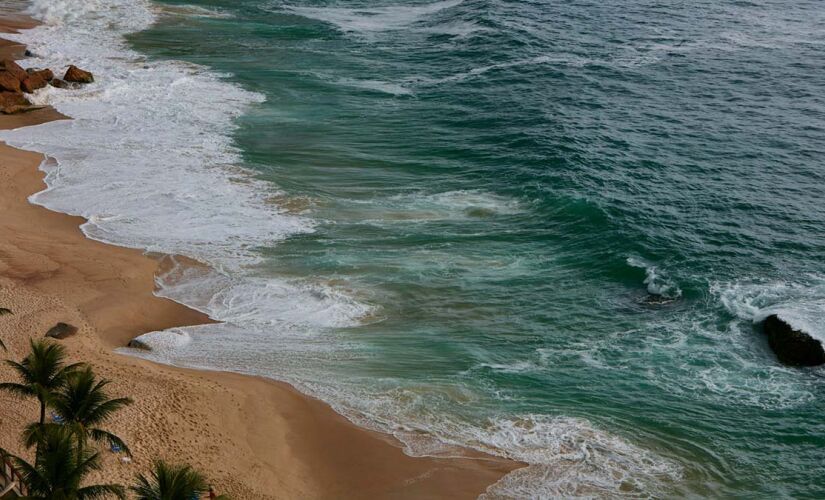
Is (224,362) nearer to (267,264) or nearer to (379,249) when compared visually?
(267,264)

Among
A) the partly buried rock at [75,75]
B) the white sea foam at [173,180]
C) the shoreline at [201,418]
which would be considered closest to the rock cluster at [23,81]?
the partly buried rock at [75,75]

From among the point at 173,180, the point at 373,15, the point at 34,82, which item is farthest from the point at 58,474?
the point at 373,15

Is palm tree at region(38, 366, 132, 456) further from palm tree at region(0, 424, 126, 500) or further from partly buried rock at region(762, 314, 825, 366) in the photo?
partly buried rock at region(762, 314, 825, 366)

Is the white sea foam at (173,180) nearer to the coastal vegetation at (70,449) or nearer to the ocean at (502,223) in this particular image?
the ocean at (502,223)

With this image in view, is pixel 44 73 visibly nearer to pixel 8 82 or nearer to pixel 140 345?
pixel 8 82

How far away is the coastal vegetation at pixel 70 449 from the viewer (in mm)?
18500

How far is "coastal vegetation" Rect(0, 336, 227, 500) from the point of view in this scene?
1850 cm

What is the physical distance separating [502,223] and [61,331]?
21501mm

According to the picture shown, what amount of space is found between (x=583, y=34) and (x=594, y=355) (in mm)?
51066

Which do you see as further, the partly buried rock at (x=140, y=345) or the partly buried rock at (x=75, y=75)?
the partly buried rock at (x=75, y=75)

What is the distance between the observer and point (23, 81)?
57938 millimetres

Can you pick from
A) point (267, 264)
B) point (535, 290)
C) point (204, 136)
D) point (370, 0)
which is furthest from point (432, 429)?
point (370, 0)

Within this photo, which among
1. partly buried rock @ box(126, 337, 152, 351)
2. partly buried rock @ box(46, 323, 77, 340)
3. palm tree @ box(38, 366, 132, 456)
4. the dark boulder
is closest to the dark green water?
partly buried rock @ box(126, 337, 152, 351)

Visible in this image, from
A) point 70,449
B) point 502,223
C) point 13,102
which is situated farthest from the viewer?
point 13,102
